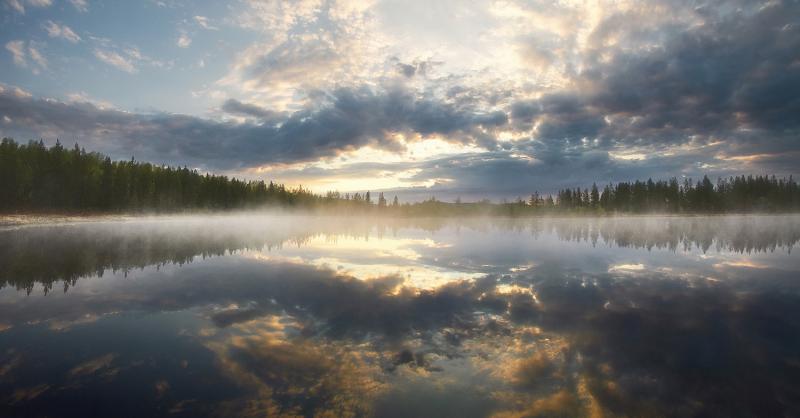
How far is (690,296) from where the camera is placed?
52.9 feet

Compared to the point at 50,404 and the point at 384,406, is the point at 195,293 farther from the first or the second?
the point at 384,406

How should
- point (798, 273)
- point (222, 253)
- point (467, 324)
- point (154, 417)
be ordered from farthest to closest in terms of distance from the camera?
point (222, 253), point (798, 273), point (467, 324), point (154, 417)

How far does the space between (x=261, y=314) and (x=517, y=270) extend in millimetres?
15432

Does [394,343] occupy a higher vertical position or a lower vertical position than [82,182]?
lower

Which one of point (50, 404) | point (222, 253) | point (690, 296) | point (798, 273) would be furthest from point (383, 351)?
point (798, 273)

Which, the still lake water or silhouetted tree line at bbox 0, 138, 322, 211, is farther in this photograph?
silhouetted tree line at bbox 0, 138, 322, 211

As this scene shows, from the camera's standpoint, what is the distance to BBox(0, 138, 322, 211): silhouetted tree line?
269 feet

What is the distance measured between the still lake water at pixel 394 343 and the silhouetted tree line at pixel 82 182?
89419 mm

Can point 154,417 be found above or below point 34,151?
below

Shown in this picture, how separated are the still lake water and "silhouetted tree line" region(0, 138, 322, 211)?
8942 centimetres

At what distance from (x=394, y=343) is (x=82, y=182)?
120043mm

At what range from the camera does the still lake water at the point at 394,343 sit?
7.06m

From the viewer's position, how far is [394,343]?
33.3 ft

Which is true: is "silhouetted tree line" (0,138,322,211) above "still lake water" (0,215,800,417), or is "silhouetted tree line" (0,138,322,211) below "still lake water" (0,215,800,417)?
above
